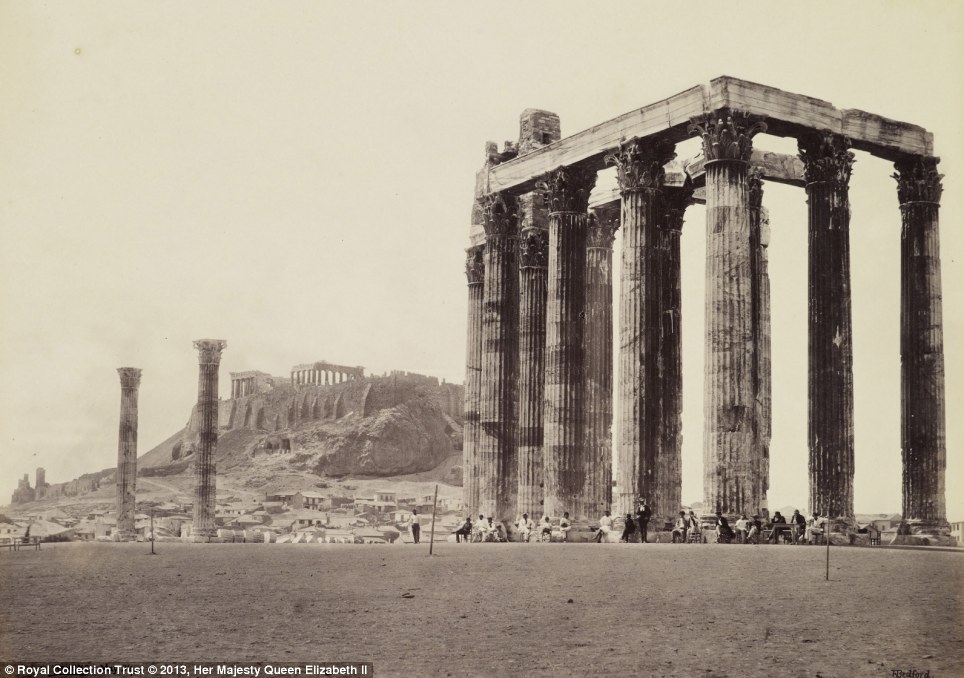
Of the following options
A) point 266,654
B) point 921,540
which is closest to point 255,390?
point 921,540

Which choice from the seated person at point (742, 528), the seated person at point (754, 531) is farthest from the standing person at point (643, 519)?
the seated person at point (754, 531)

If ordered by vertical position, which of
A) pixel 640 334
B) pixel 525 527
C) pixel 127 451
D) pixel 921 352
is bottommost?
pixel 525 527

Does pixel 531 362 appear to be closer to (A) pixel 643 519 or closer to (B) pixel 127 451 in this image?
(A) pixel 643 519

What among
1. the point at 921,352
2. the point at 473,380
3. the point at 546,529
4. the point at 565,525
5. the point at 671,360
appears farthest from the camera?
the point at 473,380

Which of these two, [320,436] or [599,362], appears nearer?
[599,362]

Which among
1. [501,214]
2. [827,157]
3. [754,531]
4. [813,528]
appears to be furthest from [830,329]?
[501,214]

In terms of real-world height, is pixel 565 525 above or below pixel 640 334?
below

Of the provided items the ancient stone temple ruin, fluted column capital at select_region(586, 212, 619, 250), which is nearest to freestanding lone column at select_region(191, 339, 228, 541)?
the ancient stone temple ruin
